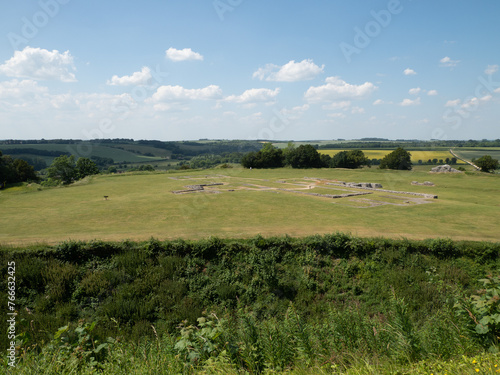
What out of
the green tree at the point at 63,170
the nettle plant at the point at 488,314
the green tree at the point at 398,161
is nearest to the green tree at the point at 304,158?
the green tree at the point at 398,161

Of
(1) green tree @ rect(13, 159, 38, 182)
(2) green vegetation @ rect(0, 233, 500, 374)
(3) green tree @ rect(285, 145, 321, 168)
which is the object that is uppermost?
(3) green tree @ rect(285, 145, 321, 168)

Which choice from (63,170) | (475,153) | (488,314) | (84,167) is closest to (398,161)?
(475,153)

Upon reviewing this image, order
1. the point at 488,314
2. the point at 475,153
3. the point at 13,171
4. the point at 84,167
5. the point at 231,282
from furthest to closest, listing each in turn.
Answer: the point at 475,153
the point at 84,167
the point at 13,171
the point at 231,282
the point at 488,314

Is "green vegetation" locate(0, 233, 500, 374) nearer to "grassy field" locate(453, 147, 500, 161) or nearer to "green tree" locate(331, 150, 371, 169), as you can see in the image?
"green tree" locate(331, 150, 371, 169)

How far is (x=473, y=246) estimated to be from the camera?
12.3 meters

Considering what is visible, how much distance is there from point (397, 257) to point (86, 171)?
71.8 m

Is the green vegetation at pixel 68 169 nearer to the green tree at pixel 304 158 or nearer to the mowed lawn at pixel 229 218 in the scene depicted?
the mowed lawn at pixel 229 218

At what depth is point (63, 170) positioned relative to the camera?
65.3 metres

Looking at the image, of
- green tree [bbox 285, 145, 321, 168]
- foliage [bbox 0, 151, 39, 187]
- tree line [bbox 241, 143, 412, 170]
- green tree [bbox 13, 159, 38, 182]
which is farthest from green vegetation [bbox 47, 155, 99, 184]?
green tree [bbox 285, 145, 321, 168]

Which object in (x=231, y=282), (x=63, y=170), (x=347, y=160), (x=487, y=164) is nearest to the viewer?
(x=231, y=282)

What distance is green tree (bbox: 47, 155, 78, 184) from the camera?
6419 centimetres

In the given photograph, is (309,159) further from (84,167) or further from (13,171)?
(13,171)

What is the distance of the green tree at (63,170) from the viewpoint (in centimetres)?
6419

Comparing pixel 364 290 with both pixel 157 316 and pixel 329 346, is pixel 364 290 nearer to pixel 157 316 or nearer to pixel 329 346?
pixel 329 346
